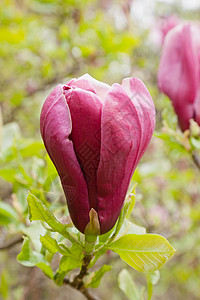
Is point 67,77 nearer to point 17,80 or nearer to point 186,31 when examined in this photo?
point 17,80

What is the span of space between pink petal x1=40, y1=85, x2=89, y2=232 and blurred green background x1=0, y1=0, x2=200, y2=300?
20 centimetres

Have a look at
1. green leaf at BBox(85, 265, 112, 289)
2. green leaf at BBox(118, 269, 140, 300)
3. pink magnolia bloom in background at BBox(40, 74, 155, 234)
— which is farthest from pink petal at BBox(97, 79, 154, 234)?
green leaf at BBox(118, 269, 140, 300)

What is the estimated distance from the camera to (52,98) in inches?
18.0

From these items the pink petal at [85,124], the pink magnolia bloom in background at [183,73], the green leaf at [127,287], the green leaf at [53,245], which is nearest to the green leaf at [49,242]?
the green leaf at [53,245]

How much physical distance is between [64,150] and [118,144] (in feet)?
0.21

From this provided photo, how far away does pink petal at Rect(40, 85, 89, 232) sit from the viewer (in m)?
0.45

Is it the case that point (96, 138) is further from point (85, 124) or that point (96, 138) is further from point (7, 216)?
point (7, 216)

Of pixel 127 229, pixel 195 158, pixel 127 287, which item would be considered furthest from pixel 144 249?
pixel 195 158

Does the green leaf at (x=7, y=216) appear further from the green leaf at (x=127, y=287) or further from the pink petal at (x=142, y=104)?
the pink petal at (x=142, y=104)

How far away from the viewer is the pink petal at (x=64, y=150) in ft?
1.47

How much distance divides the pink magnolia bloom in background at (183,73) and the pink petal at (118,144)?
0.33m

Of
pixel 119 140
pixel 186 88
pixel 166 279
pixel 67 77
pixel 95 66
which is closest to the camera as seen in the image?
pixel 119 140

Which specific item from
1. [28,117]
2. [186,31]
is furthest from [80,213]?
[28,117]

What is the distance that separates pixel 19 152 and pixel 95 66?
41.8 inches
